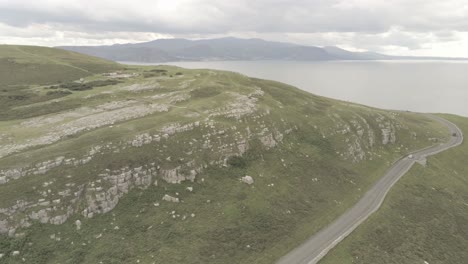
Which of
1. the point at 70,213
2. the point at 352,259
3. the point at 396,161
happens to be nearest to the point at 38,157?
the point at 70,213

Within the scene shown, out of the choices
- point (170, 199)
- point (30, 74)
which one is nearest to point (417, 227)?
point (170, 199)

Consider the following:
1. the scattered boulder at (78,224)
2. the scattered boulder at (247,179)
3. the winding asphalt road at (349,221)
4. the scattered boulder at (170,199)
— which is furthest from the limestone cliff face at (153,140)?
the winding asphalt road at (349,221)

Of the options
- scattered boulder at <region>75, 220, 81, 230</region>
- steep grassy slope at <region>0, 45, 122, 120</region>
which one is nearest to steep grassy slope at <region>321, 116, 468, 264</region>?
scattered boulder at <region>75, 220, 81, 230</region>

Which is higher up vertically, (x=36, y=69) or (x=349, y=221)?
(x=36, y=69)

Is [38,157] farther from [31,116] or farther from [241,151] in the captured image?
[241,151]

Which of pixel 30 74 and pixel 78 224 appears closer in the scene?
pixel 78 224

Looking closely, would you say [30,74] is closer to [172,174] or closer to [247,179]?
[172,174]
